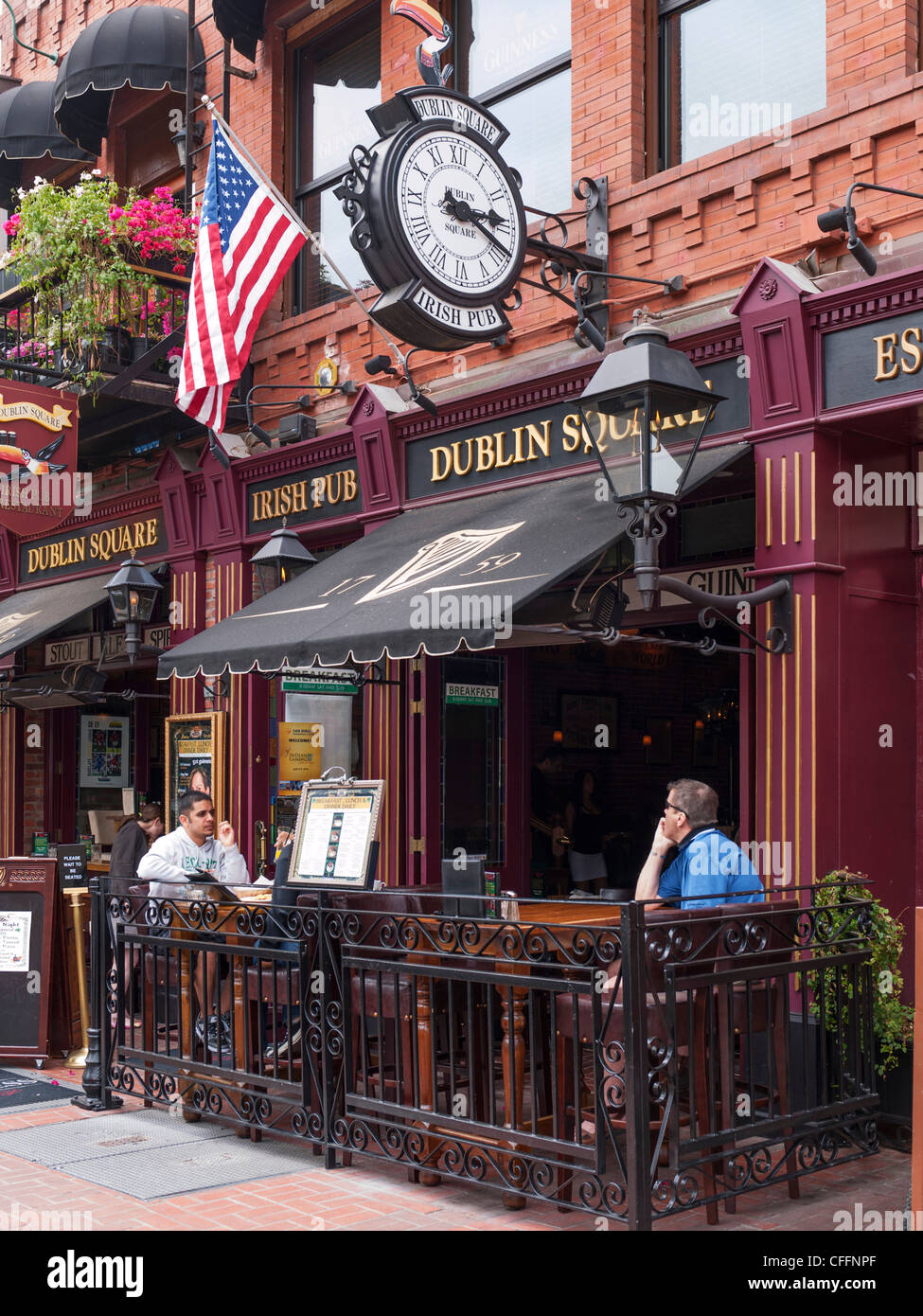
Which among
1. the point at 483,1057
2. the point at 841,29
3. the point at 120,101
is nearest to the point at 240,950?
the point at 483,1057

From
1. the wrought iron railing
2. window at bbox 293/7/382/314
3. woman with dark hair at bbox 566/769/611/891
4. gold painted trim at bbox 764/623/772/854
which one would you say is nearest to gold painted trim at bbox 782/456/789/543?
gold painted trim at bbox 764/623/772/854

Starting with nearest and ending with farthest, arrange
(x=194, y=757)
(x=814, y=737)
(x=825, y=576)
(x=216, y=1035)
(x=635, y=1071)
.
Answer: (x=635, y=1071)
(x=814, y=737)
(x=825, y=576)
(x=216, y=1035)
(x=194, y=757)

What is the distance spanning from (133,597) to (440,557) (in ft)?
12.0

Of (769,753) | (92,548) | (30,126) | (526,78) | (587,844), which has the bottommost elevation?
(587,844)

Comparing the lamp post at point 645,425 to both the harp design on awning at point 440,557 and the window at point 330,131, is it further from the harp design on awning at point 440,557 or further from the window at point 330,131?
the window at point 330,131

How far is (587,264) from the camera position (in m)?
8.38

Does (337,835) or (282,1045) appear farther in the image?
(282,1045)

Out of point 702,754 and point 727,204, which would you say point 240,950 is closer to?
point 727,204

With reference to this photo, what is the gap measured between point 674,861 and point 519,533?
2330 mm

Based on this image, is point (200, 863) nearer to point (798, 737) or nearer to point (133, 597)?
point (133, 597)

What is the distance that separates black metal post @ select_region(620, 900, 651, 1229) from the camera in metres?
A: 4.80

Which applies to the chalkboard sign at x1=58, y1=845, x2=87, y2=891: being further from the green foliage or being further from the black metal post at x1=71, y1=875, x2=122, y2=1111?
the green foliage

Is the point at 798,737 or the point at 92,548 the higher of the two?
the point at 92,548

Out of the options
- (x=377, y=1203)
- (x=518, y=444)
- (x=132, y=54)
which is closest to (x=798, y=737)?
→ (x=518, y=444)
